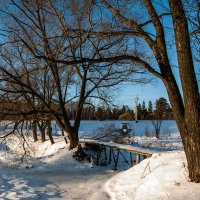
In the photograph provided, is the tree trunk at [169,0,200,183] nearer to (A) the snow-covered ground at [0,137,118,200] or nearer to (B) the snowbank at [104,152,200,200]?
(B) the snowbank at [104,152,200,200]

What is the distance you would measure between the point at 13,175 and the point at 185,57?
7440 mm

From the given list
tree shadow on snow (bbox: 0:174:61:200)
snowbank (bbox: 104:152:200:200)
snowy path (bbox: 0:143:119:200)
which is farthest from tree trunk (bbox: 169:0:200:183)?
tree shadow on snow (bbox: 0:174:61:200)

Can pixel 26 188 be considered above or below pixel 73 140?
below

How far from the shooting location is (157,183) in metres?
7.79

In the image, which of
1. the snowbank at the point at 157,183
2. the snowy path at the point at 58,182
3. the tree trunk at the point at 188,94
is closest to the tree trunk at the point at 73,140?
the snowy path at the point at 58,182

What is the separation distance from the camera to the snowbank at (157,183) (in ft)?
22.9

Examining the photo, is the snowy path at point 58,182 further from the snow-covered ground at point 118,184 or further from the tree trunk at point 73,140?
the tree trunk at point 73,140

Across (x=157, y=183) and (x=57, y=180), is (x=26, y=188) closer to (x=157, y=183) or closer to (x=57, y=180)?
(x=57, y=180)

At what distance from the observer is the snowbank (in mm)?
6973

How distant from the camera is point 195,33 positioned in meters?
6.77

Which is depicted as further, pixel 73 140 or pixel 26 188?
pixel 73 140

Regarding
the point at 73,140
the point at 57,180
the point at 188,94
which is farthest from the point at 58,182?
the point at 73,140

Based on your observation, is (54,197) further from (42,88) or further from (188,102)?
(42,88)

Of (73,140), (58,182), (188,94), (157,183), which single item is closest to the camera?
(188,94)
